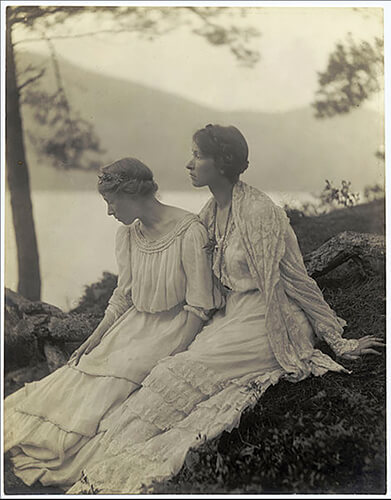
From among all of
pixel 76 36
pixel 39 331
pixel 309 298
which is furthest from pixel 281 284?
pixel 76 36

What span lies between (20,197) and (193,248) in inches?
47.2

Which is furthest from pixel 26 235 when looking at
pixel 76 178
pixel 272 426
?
pixel 272 426

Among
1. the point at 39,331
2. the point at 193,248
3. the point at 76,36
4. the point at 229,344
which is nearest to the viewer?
the point at 229,344

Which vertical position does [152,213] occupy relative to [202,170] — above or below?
below

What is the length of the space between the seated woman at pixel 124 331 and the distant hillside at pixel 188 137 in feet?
0.57

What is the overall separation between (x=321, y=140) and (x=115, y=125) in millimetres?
1350

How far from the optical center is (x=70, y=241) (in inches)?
174

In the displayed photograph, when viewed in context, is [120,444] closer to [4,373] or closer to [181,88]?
[4,373]

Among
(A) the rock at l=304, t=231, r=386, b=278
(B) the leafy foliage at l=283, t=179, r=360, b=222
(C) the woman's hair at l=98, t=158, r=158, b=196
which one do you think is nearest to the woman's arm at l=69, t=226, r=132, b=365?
(C) the woman's hair at l=98, t=158, r=158, b=196

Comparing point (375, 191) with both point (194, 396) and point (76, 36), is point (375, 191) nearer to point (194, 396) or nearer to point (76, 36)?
point (194, 396)

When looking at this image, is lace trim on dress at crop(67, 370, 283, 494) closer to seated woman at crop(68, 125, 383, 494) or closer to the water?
seated woman at crop(68, 125, 383, 494)

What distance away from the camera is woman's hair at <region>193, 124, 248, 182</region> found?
4.32 metres

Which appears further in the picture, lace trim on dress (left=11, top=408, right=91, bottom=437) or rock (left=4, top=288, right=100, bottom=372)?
rock (left=4, top=288, right=100, bottom=372)

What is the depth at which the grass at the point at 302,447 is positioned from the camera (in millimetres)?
3982
